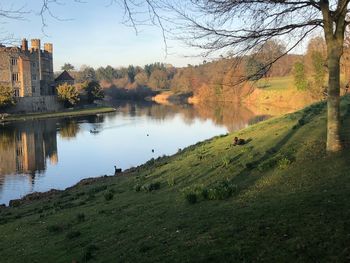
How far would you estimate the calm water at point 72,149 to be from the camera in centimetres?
2909

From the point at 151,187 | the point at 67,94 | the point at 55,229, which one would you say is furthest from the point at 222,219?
the point at 67,94

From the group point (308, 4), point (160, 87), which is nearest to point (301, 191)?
point (308, 4)

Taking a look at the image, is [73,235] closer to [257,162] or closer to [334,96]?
[257,162]

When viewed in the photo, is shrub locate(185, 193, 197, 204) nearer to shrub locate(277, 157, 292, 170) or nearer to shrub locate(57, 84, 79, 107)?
shrub locate(277, 157, 292, 170)

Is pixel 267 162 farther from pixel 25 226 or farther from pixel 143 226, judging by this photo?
pixel 25 226

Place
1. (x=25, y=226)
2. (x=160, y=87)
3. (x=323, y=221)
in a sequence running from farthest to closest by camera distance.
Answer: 1. (x=160, y=87)
2. (x=25, y=226)
3. (x=323, y=221)

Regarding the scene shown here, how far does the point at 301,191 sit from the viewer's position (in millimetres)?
8859

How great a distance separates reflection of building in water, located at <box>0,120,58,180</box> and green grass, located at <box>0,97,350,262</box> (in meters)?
19.1

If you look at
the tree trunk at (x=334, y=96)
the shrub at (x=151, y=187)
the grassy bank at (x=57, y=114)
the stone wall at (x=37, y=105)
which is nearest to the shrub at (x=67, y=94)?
the stone wall at (x=37, y=105)

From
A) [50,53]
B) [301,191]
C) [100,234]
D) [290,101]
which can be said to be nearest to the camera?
[301,191]

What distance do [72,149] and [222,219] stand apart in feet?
119

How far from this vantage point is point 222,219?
26.2 feet

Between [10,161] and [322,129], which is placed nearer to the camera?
[322,129]

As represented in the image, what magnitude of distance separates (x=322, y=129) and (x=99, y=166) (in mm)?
21319
